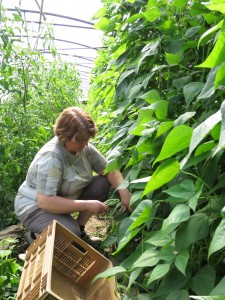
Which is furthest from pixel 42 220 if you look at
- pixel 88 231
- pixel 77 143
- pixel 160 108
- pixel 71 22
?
pixel 71 22

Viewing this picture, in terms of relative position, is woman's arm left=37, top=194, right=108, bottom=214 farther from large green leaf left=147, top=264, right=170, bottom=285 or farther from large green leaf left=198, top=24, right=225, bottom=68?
large green leaf left=198, top=24, right=225, bottom=68

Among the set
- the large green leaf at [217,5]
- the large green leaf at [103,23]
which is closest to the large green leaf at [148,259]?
the large green leaf at [217,5]

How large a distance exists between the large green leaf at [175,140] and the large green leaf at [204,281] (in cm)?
38

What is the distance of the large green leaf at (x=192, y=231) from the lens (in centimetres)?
106

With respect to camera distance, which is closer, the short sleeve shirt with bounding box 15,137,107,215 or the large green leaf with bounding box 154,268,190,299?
the large green leaf with bounding box 154,268,190,299

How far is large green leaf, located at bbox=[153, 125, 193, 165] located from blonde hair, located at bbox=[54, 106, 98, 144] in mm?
1358

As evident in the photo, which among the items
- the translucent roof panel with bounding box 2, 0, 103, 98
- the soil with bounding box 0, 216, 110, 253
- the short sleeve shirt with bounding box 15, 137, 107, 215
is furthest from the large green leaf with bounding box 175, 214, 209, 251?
the translucent roof panel with bounding box 2, 0, 103, 98

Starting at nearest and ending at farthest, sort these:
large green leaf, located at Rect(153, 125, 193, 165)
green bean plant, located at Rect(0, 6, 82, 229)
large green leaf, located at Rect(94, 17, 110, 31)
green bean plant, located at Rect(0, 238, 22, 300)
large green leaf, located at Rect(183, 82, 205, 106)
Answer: large green leaf, located at Rect(153, 125, 193, 165), large green leaf, located at Rect(183, 82, 205, 106), green bean plant, located at Rect(0, 238, 22, 300), large green leaf, located at Rect(94, 17, 110, 31), green bean plant, located at Rect(0, 6, 82, 229)

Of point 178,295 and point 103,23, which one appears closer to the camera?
point 178,295

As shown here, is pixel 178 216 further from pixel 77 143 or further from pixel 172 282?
pixel 77 143

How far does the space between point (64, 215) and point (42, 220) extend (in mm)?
130

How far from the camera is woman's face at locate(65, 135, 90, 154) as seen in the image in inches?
91.4

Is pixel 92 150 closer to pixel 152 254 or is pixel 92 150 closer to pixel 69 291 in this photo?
pixel 69 291

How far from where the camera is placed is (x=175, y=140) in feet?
3.22
